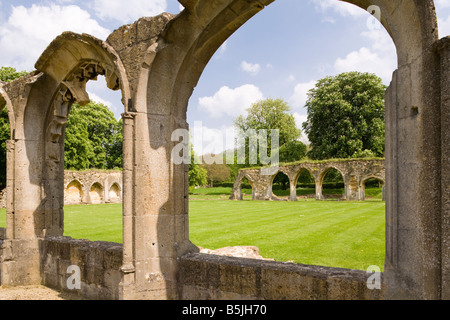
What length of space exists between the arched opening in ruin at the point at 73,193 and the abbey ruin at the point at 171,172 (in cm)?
2323

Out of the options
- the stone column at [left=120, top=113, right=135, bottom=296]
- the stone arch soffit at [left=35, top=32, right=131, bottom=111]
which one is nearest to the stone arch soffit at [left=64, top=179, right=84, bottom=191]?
the stone arch soffit at [left=35, top=32, right=131, bottom=111]

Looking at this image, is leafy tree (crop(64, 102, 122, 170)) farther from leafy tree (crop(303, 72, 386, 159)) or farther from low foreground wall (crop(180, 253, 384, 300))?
low foreground wall (crop(180, 253, 384, 300))

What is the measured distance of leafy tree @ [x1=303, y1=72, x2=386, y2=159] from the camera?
27.9 m

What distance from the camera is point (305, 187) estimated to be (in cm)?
3481

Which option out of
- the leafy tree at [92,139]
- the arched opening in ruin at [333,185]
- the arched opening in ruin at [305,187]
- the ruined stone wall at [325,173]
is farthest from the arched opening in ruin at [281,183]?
the leafy tree at [92,139]

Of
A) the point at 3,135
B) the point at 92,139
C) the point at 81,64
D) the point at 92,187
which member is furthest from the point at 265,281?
the point at 92,139

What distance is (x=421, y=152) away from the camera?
93.0 inches

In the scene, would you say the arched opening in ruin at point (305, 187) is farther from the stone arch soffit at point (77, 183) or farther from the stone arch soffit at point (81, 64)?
the stone arch soffit at point (81, 64)

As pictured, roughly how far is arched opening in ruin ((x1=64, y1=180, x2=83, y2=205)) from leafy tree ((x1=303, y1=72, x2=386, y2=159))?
72.0 ft

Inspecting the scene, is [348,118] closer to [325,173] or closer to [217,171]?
[325,173]

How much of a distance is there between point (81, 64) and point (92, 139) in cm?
3233
